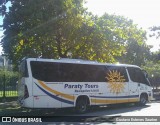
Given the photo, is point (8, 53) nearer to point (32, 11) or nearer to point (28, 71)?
point (32, 11)

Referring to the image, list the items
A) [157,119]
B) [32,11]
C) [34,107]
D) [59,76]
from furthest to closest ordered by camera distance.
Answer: [32,11], [59,76], [34,107], [157,119]

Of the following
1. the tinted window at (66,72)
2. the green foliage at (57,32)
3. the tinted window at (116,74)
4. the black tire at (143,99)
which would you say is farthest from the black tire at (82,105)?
the black tire at (143,99)

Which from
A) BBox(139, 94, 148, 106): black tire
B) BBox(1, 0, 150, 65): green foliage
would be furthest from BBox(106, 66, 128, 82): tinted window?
BBox(1, 0, 150, 65): green foliage

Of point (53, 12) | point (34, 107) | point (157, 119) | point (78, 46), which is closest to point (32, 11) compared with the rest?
point (53, 12)

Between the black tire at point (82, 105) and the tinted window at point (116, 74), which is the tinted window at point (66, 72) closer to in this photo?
the tinted window at point (116, 74)

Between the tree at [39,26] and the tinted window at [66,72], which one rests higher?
the tree at [39,26]

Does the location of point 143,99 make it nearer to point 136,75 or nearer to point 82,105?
point 136,75

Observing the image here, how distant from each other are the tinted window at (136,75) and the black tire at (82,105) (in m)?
4.83

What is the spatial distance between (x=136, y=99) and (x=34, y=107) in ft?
28.6

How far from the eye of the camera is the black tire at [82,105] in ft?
59.9

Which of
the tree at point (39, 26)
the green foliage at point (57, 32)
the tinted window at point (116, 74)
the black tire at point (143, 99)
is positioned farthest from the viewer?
the black tire at point (143, 99)

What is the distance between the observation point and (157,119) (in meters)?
14.7

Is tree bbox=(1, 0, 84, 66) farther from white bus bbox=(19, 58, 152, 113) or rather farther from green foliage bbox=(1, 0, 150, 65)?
white bus bbox=(19, 58, 152, 113)

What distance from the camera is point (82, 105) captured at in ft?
60.4
